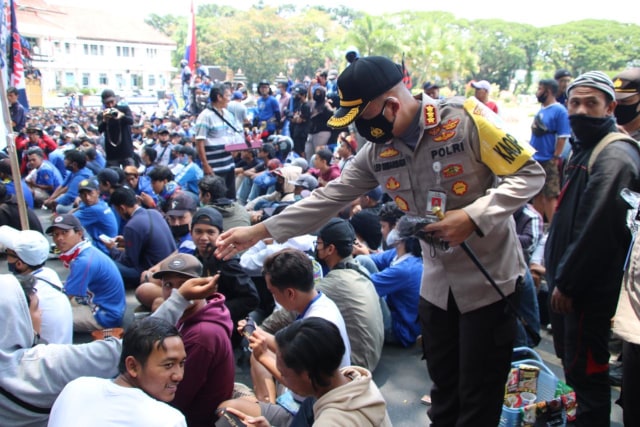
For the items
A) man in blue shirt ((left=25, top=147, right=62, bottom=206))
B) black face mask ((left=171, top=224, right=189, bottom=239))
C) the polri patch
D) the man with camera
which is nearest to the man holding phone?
the polri patch

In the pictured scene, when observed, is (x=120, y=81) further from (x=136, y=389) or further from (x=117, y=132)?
(x=136, y=389)

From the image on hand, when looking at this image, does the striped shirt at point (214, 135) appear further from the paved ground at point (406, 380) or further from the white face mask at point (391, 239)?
the paved ground at point (406, 380)

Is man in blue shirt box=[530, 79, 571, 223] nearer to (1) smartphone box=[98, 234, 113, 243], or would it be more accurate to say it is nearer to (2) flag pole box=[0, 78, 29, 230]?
(1) smartphone box=[98, 234, 113, 243]

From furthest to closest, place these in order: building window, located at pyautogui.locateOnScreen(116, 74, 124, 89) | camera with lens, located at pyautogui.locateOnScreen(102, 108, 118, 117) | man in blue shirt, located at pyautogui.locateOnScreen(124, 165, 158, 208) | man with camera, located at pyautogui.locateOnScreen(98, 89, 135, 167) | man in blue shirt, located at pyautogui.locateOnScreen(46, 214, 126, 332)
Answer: building window, located at pyautogui.locateOnScreen(116, 74, 124, 89) < man with camera, located at pyautogui.locateOnScreen(98, 89, 135, 167) < camera with lens, located at pyautogui.locateOnScreen(102, 108, 118, 117) < man in blue shirt, located at pyautogui.locateOnScreen(124, 165, 158, 208) < man in blue shirt, located at pyautogui.locateOnScreen(46, 214, 126, 332)

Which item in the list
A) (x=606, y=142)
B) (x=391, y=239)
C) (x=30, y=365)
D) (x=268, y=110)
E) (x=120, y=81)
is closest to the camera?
(x=30, y=365)

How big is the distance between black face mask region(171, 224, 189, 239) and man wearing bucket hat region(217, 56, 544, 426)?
356cm

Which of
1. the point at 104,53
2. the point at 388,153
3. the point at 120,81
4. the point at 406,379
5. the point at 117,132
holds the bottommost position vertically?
the point at 406,379

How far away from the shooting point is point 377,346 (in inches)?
149

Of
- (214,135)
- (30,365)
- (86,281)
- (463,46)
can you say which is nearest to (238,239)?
(30,365)

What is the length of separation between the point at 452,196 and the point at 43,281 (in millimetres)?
2676

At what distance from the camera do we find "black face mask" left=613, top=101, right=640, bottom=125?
3111 millimetres

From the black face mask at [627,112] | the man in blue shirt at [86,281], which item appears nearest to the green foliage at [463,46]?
the man in blue shirt at [86,281]

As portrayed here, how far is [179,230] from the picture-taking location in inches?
229

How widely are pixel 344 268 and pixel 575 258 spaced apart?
1693 millimetres
